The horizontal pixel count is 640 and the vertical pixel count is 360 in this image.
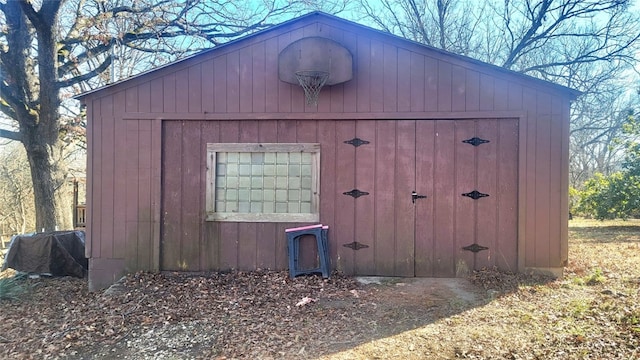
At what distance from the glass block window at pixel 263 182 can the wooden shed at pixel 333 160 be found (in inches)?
0.7

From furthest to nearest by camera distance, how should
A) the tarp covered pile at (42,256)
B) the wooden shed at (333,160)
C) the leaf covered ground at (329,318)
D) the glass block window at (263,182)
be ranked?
the tarp covered pile at (42,256) → the glass block window at (263,182) → the wooden shed at (333,160) → the leaf covered ground at (329,318)

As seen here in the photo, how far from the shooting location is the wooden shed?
Result: 4.98 m

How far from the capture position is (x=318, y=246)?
16.5ft

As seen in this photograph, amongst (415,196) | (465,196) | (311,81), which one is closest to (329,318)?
(415,196)

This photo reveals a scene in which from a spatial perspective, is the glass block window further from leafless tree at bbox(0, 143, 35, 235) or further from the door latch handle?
leafless tree at bbox(0, 143, 35, 235)

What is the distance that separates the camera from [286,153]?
524cm

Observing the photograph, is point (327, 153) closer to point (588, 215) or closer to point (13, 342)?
point (13, 342)

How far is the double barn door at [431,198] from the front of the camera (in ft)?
16.5

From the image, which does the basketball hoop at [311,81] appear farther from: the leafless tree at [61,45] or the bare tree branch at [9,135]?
the bare tree branch at [9,135]

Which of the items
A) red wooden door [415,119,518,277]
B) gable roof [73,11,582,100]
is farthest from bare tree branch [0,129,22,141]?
red wooden door [415,119,518,277]

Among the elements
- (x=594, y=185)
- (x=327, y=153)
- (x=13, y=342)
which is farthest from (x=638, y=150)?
(x=13, y=342)

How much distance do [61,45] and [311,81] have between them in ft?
23.8

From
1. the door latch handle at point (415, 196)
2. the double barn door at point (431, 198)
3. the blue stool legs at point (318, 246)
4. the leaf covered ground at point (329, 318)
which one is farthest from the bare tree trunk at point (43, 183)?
the door latch handle at point (415, 196)

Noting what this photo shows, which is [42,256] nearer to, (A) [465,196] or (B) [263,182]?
(B) [263,182]
